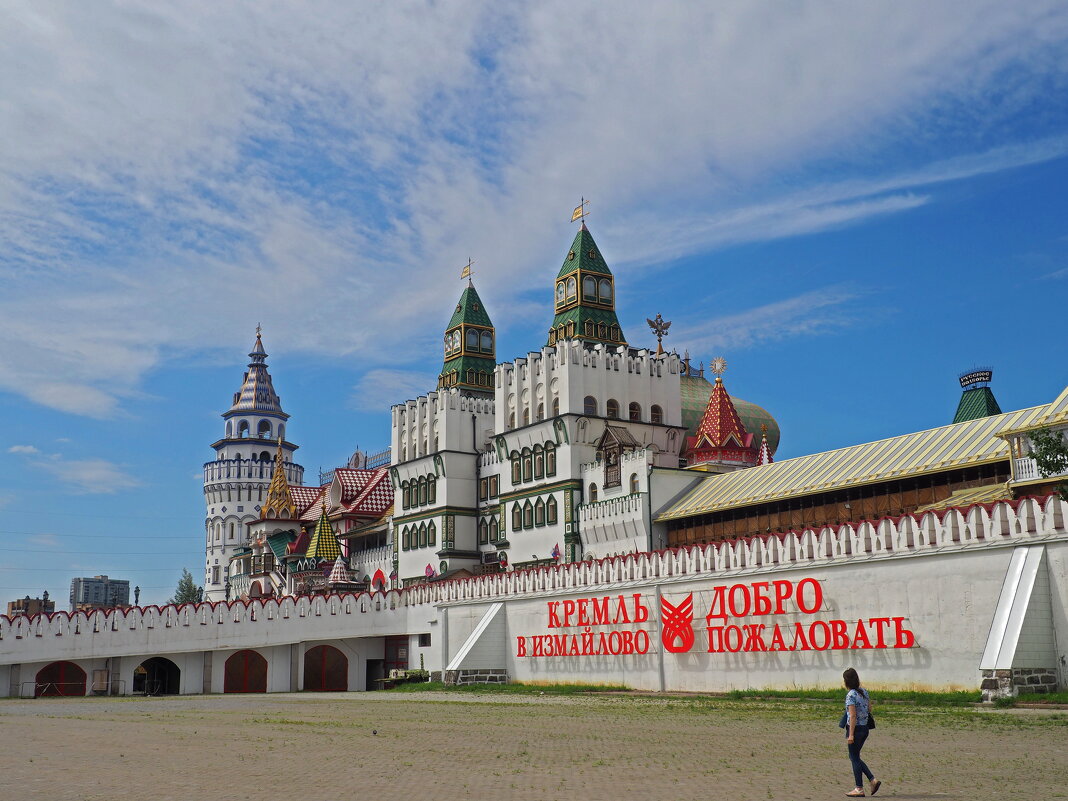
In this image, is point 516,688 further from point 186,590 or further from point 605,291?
point 186,590

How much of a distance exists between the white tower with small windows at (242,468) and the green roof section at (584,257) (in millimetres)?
61439

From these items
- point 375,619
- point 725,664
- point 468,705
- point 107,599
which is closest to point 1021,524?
point 725,664

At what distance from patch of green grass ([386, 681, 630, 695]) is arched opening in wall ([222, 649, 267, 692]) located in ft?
24.7

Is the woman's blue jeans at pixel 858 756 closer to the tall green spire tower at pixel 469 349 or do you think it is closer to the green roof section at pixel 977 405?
the green roof section at pixel 977 405

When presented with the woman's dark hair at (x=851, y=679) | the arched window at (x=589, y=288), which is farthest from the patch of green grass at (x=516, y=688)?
the woman's dark hair at (x=851, y=679)

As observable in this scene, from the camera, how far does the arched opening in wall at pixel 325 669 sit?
54469 mm

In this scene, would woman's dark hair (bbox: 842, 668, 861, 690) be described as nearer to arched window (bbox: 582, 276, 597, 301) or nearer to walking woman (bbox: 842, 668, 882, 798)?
walking woman (bbox: 842, 668, 882, 798)

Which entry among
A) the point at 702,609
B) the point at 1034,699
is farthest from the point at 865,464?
the point at 1034,699

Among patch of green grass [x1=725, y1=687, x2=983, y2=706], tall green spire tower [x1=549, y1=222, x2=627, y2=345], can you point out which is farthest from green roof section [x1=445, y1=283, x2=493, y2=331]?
patch of green grass [x1=725, y1=687, x2=983, y2=706]

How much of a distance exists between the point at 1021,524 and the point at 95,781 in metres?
22.7

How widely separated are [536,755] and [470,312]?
5993cm

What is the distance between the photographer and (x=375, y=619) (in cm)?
5541

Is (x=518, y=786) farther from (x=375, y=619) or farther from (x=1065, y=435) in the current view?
(x=375, y=619)

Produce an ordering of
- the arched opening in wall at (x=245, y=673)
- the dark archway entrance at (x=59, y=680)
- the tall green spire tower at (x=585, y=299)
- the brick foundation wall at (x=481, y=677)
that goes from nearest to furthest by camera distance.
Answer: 1. the brick foundation wall at (x=481, y=677)
2. the dark archway entrance at (x=59, y=680)
3. the arched opening in wall at (x=245, y=673)
4. the tall green spire tower at (x=585, y=299)
